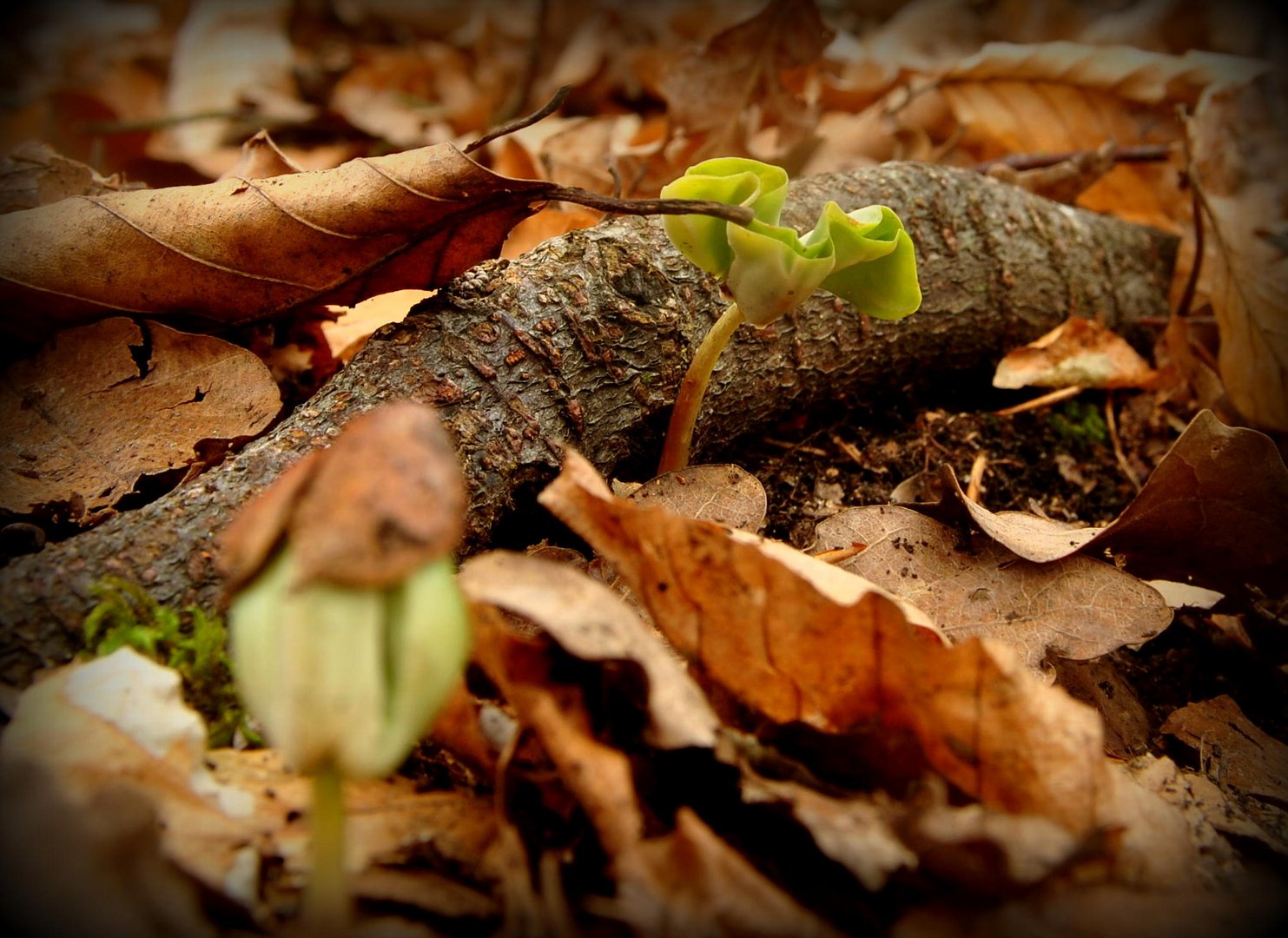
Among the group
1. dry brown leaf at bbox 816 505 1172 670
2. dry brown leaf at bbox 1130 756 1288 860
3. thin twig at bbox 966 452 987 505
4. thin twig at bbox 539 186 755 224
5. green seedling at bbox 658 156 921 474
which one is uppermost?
thin twig at bbox 539 186 755 224

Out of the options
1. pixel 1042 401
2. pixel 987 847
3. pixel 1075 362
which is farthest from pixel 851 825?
pixel 1075 362

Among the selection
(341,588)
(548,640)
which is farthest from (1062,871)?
(341,588)

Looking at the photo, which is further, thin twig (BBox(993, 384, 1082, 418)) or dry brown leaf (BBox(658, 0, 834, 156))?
dry brown leaf (BBox(658, 0, 834, 156))

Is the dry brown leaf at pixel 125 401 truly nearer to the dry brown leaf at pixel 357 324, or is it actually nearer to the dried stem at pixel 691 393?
the dry brown leaf at pixel 357 324

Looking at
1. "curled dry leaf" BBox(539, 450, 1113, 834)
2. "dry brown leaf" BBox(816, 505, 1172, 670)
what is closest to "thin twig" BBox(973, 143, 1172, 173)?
"dry brown leaf" BBox(816, 505, 1172, 670)

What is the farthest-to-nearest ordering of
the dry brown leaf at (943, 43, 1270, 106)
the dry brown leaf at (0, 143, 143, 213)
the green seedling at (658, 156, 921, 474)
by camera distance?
the dry brown leaf at (943, 43, 1270, 106) < the dry brown leaf at (0, 143, 143, 213) < the green seedling at (658, 156, 921, 474)

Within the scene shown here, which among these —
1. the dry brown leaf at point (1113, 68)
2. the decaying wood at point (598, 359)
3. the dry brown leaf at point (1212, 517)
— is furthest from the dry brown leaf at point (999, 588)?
the dry brown leaf at point (1113, 68)

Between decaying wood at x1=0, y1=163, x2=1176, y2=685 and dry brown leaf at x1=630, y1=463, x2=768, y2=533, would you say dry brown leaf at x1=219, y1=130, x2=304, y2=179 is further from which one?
dry brown leaf at x1=630, y1=463, x2=768, y2=533
